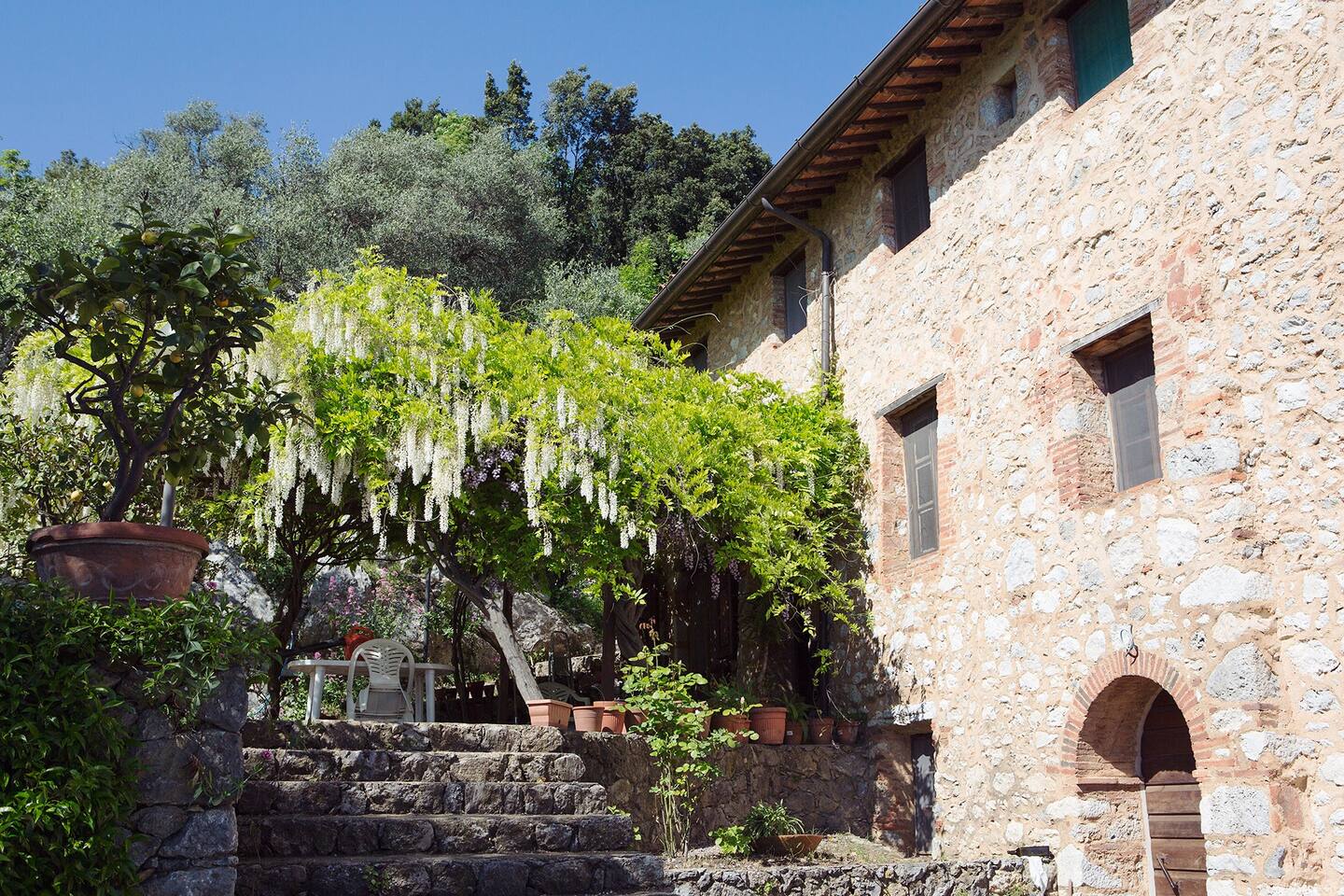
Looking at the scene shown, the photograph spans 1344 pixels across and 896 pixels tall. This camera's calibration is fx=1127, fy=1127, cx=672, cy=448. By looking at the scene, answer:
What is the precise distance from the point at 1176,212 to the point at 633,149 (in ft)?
68.3

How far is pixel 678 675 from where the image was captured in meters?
7.50

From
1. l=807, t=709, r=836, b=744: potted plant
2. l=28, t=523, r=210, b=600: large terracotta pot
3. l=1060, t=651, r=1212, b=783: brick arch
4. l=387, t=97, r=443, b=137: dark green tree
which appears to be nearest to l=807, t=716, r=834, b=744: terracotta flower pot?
l=807, t=709, r=836, b=744: potted plant

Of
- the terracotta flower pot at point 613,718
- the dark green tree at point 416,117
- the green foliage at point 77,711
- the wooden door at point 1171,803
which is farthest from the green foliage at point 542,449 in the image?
the dark green tree at point 416,117

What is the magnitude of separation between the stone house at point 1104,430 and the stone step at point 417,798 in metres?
2.67

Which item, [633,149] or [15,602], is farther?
[633,149]

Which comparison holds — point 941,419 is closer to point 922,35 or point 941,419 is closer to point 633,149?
point 922,35

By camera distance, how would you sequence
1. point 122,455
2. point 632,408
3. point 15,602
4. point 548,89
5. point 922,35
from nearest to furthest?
Result: point 15,602
point 122,455
point 922,35
point 632,408
point 548,89

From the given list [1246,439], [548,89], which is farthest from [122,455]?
[548,89]

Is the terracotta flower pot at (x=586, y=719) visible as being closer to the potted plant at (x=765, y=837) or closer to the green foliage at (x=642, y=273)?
the potted plant at (x=765, y=837)

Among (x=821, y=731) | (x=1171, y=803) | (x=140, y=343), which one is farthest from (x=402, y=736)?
(x=1171, y=803)

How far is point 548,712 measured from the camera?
22.9ft

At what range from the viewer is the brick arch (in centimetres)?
586

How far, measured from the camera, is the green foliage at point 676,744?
7.03 meters

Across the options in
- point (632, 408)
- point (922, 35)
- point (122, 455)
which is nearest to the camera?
point (122, 455)
